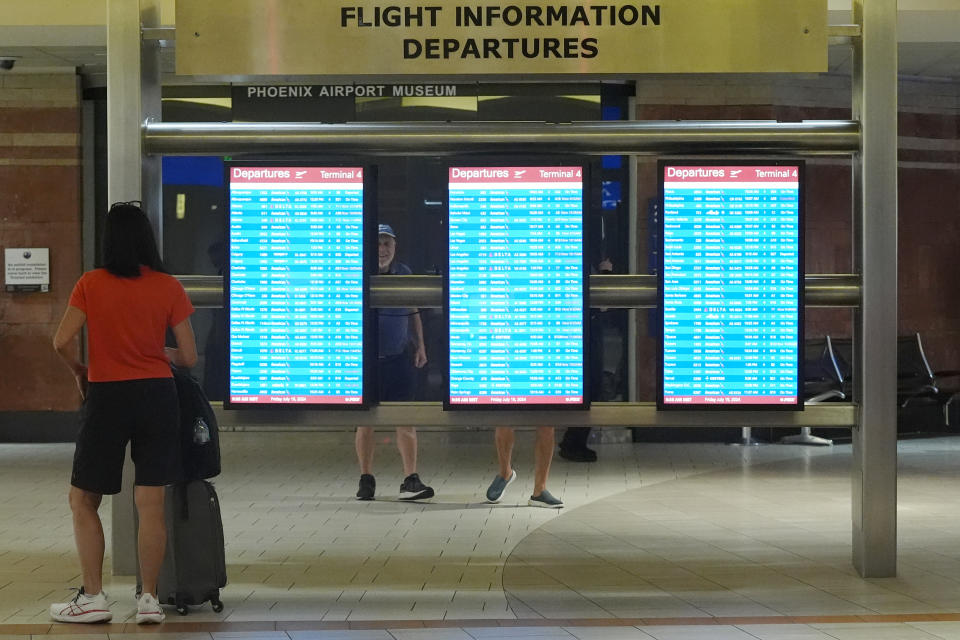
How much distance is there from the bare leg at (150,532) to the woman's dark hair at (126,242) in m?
0.90

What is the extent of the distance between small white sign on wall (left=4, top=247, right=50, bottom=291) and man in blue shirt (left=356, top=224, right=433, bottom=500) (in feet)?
17.8

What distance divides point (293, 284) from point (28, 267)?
8.13 meters

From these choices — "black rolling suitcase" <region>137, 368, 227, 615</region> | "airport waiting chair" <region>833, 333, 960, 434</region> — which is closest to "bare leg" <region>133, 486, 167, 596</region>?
→ "black rolling suitcase" <region>137, 368, 227, 615</region>

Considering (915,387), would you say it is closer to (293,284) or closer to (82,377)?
(293,284)

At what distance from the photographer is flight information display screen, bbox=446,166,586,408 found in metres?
6.19

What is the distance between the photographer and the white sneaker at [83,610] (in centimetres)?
536

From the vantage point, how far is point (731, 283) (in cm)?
623

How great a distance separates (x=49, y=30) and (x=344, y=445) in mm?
4809

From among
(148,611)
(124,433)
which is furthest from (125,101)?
(148,611)

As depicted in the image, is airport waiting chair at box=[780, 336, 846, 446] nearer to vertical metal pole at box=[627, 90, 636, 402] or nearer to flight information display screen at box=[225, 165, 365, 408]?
vertical metal pole at box=[627, 90, 636, 402]

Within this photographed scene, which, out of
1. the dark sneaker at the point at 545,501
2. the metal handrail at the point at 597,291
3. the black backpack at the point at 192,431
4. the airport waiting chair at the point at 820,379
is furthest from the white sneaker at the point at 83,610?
the airport waiting chair at the point at 820,379

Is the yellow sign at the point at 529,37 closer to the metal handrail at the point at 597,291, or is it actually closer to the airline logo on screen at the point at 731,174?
the airline logo on screen at the point at 731,174

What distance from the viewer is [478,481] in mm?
10289

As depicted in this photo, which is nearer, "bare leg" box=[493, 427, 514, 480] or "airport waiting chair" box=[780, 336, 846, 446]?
"bare leg" box=[493, 427, 514, 480]
